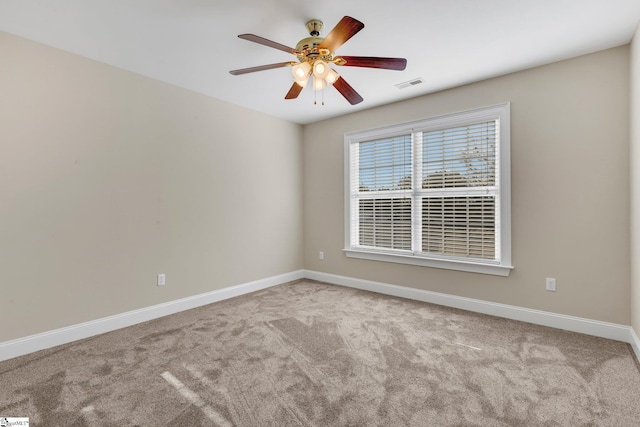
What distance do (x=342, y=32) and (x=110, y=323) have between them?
324 centimetres

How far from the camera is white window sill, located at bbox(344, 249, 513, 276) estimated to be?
3248 mm

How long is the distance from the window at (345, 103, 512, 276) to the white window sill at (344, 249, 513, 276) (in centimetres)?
1

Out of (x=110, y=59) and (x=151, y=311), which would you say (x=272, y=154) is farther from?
(x=151, y=311)

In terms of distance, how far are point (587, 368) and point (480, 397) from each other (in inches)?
39.5

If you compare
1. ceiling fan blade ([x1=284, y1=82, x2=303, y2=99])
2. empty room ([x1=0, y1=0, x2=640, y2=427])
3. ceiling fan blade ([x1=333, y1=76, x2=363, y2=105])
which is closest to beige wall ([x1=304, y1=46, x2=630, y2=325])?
empty room ([x1=0, y1=0, x2=640, y2=427])

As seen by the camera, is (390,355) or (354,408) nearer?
(354,408)

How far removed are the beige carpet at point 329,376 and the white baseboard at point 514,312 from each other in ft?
0.38

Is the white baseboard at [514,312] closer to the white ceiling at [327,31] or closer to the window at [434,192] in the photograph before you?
the window at [434,192]

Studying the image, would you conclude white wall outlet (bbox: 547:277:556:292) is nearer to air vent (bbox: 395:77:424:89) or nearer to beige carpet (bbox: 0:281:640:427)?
beige carpet (bbox: 0:281:640:427)

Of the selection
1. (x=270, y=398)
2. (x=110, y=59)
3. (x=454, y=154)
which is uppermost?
(x=110, y=59)

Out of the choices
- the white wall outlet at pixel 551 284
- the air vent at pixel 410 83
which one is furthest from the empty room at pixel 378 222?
the air vent at pixel 410 83

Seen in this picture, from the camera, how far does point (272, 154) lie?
4.57 m

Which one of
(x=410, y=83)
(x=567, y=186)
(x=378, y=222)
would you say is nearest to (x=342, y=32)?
(x=410, y=83)

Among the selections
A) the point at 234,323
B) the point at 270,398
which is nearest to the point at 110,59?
the point at 234,323
